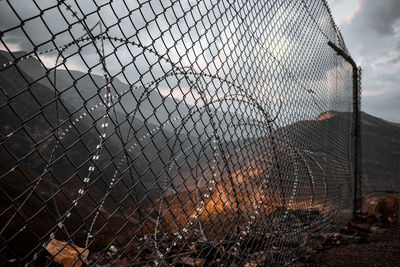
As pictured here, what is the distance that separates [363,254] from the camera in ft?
11.3

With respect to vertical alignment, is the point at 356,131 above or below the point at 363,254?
above

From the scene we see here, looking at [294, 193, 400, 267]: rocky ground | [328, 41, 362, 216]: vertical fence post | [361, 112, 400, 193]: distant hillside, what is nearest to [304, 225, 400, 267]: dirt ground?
[294, 193, 400, 267]: rocky ground

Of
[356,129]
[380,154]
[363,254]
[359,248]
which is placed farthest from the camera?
[380,154]

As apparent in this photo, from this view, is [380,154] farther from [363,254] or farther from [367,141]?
[363,254]

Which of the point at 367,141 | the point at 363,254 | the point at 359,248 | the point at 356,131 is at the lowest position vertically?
the point at 367,141

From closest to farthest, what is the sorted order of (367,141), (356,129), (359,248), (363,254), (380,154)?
(363,254)
(359,248)
(356,129)
(380,154)
(367,141)

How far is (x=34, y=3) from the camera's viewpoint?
37.8 inches

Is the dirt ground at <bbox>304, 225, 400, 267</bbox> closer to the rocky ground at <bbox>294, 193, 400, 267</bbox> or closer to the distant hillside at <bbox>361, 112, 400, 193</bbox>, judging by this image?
the rocky ground at <bbox>294, 193, 400, 267</bbox>

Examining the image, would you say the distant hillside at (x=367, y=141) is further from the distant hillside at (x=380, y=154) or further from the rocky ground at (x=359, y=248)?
the rocky ground at (x=359, y=248)

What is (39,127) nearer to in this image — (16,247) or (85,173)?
(85,173)

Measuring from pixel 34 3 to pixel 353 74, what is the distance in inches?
276

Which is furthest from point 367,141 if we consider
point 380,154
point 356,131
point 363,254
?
point 363,254

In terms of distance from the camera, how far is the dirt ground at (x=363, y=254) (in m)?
3.16

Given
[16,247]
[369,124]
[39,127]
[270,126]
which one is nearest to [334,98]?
[270,126]
